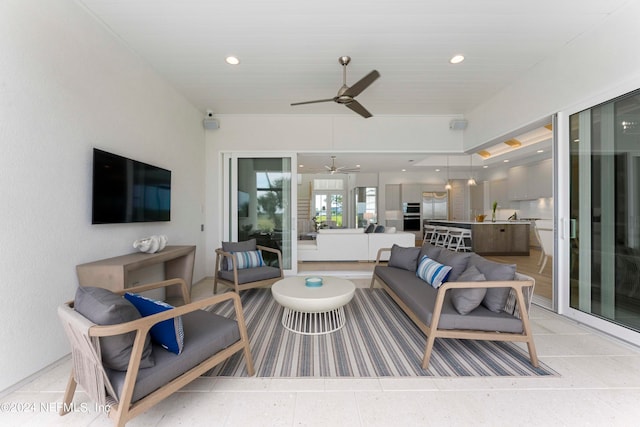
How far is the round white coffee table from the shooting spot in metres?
2.31

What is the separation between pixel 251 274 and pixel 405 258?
207 cm

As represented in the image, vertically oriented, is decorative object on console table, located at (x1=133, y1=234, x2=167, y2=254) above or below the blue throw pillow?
above

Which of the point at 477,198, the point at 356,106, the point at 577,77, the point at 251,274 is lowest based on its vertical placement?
the point at 251,274

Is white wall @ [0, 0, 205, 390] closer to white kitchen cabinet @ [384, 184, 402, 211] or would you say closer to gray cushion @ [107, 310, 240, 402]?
gray cushion @ [107, 310, 240, 402]

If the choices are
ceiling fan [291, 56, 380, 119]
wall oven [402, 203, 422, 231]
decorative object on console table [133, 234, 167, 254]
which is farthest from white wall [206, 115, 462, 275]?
wall oven [402, 203, 422, 231]

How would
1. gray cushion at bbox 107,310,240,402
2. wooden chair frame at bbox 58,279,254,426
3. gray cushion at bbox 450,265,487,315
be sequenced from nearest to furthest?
wooden chair frame at bbox 58,279,254,426 < gray cushion at bbox 107,310,240,402 < gray cushion at bbox 450,265,487,315

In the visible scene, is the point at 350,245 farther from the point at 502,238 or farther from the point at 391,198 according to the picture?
the point at 391,198

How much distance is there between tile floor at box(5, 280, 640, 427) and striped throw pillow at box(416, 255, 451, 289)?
94 centimetres

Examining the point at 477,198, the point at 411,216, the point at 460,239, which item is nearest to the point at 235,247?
the point at 460,239

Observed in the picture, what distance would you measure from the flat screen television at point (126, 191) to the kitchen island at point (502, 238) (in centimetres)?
691

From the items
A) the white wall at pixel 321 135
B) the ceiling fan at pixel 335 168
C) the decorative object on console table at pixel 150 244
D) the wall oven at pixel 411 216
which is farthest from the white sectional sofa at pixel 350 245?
the wall oven at pixel 411 216

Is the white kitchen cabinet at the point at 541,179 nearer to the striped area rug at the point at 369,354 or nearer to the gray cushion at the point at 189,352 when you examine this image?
the striped area rug at the point at 369,354

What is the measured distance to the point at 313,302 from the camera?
227 cm

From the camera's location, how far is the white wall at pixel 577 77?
2.18 meters
